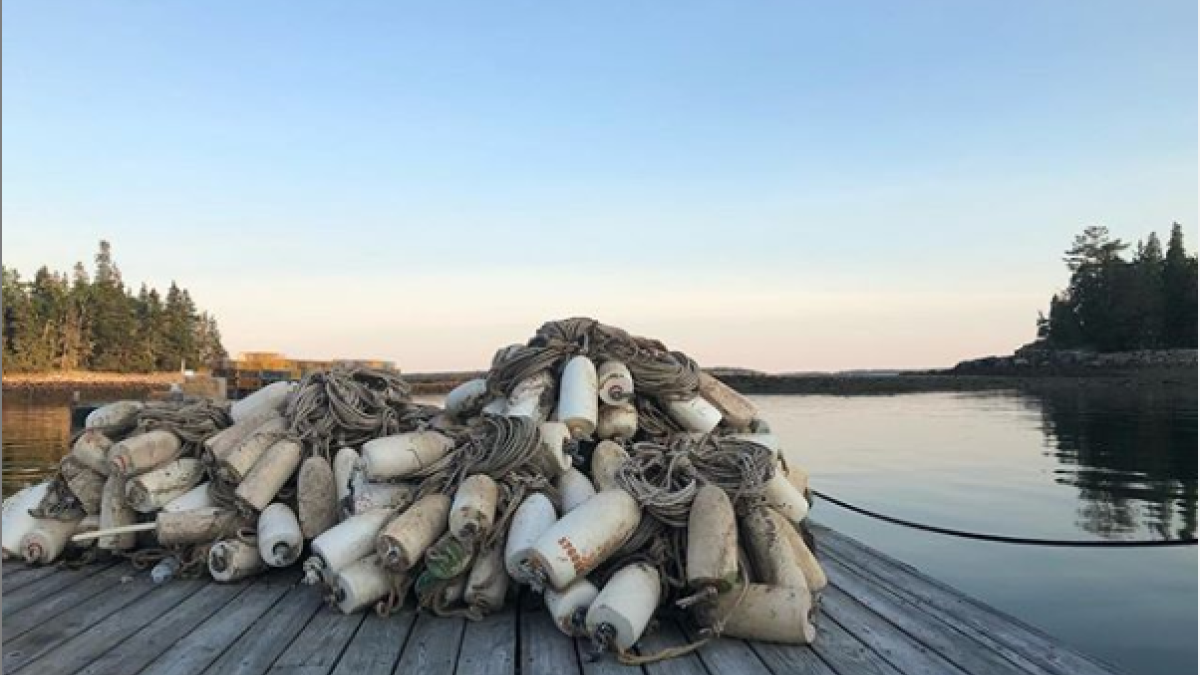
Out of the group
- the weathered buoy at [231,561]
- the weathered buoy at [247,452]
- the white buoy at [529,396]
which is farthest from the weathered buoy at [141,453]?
→ the white buoy at [529,396]

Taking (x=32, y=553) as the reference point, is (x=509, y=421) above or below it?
above

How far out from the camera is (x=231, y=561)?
577 centimetres

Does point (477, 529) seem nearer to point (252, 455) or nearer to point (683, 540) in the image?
point (683, 540)

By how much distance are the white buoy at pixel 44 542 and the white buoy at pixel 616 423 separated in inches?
153

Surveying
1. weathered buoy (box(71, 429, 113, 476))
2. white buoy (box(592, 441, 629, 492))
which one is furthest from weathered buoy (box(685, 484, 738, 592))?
weathered buoy (box(71, 429, 113, 476))

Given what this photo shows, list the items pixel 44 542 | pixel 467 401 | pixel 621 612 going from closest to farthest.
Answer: pixel 621 612 < pixel 44 542 < pixel 467 401

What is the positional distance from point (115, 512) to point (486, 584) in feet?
9.99

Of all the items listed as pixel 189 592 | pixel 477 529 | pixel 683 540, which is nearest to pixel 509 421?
pixel 477 529

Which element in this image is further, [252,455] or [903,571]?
[903,571]

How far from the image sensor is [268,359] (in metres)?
77.4

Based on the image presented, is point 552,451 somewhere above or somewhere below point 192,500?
above

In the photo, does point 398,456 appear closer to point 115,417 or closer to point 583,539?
point 583,539

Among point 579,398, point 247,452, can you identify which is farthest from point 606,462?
point 247,452

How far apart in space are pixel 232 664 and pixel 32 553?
3.06 m
